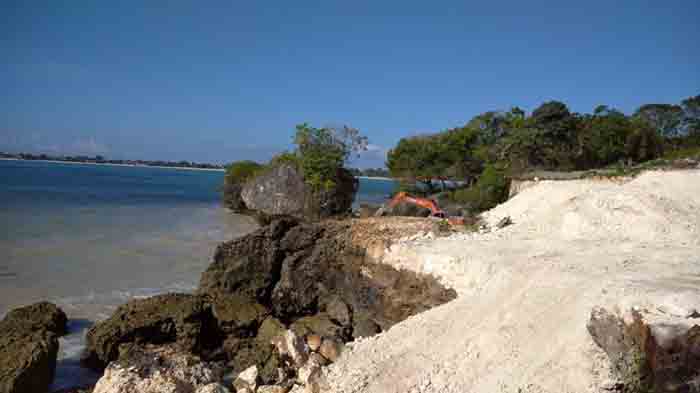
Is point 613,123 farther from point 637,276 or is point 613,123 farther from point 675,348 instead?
point 675,348

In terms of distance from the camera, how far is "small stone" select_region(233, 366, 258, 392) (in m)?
5.74

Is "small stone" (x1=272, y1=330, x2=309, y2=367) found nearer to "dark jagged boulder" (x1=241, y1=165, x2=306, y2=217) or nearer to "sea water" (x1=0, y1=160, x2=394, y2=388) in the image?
"sea water" (x1=0, y1=160, x2=394, y2=388)

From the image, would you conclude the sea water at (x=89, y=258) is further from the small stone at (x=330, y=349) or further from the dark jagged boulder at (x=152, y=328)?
the small stone at (x=330, y=349)

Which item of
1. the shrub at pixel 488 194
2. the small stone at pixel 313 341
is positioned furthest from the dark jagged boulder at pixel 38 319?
the shrub at pixel 488 194

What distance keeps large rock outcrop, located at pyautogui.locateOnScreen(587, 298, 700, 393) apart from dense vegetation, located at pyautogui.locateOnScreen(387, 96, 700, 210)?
44.8ft

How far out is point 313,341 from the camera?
A: 22.0 ft

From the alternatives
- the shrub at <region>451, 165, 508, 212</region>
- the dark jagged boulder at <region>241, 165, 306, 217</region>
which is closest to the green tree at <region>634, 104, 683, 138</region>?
the shrub at <region>451, 165, 508, 212</region>

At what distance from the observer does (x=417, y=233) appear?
995 cm

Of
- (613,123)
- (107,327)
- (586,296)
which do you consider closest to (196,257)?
(107,327)

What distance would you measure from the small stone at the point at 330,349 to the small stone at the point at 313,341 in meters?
0.18

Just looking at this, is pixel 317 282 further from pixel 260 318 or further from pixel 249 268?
pixel 260 318

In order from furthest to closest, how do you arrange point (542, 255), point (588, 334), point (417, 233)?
1. point (417, 233)
2. point (542, 255)
3. point (588, 334)

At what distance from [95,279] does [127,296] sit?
195 centimetres

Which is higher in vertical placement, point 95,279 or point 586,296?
point 586,296
